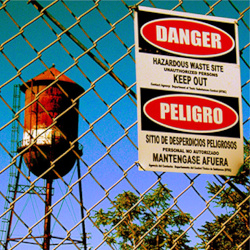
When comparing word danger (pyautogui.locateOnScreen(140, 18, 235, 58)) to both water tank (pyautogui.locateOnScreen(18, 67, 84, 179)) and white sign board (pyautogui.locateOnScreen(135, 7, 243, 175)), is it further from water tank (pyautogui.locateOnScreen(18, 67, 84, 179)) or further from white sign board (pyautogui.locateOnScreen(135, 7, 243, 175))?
water tank (pyautogui.locateOnScreen(18, 67, 84, 179))

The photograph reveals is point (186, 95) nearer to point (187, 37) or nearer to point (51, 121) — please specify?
point (187, 37)

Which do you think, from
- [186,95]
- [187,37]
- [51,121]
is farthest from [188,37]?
[51,121]

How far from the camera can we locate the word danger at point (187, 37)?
83.2 inches

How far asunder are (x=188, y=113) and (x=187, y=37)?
40cm

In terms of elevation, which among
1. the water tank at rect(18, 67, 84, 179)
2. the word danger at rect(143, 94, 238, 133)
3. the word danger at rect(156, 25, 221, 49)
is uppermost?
the water tank at rect(18, 67, 84, 179)

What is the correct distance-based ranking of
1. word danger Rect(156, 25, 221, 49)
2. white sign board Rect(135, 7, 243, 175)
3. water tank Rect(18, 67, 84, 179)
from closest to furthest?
white sign board Rect(135, 7, 243, 175) < word danger Rect(156, 25, 221, 49) < water tank Rect(18, 67, 84, 179)

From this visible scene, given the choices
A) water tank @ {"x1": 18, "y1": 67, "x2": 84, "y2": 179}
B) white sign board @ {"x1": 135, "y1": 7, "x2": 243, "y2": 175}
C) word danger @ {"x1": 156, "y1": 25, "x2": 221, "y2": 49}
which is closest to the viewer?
white sign board @ {"x1": 135, "y1": 7, "x2": 243, "y2": 175}

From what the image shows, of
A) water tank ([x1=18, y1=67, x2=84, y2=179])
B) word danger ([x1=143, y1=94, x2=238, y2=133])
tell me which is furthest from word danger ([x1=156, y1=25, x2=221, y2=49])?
water tank ([x1=18, y1=67, x2=84, y2=179])

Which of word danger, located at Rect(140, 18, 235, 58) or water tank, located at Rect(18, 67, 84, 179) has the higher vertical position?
water tank, located at Rect(18, 67, 84, 179)

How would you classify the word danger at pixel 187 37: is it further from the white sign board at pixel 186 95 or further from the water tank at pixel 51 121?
the water tank at pixel 51 121

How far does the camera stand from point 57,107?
560 inches

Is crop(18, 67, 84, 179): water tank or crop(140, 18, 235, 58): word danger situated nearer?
crop(140, 18, 235, 58): word danger

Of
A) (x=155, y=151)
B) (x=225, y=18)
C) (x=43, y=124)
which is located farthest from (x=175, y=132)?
(x=43, y=124)

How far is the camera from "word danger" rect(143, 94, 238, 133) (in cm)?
203
